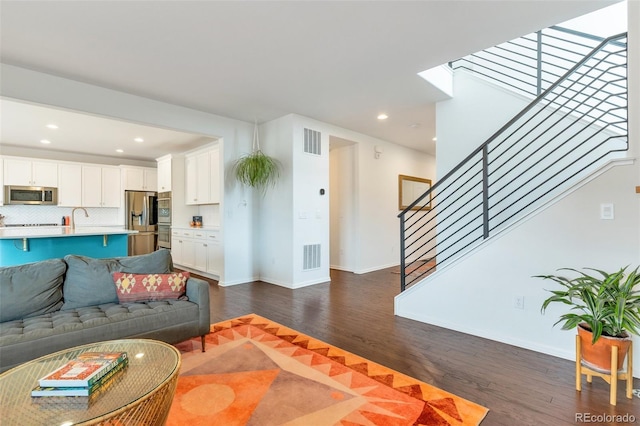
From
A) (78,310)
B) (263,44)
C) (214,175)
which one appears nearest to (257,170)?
(214,175)

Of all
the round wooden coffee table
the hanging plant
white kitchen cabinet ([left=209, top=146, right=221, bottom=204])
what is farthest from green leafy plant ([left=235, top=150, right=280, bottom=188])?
the round wooden coffee table

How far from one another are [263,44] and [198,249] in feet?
13.1

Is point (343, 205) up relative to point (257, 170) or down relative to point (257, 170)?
down

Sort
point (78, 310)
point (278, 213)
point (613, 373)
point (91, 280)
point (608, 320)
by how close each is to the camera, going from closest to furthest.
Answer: point (613, 373) → point (608, 320) → point (78, 310) → point (91, 280) → point (278, 213)

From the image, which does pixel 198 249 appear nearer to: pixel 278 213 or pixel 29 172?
pixel 278 213

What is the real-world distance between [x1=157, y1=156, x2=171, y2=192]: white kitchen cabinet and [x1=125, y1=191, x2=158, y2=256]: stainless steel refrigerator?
0.71 metres

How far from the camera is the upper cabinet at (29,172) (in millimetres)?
6145

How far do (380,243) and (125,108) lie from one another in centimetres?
483

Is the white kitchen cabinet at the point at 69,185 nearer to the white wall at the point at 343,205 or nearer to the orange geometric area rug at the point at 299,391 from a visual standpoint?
the white wall at the point at 343,205

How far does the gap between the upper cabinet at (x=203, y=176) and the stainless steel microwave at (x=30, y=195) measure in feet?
9.38

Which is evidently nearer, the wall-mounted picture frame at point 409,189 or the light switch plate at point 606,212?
the light switch plate at point 606,212

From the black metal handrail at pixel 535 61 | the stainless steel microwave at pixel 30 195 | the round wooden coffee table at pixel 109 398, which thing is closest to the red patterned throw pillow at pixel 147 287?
the round wooden coffee table at pixel 109 398

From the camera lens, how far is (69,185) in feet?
22.3

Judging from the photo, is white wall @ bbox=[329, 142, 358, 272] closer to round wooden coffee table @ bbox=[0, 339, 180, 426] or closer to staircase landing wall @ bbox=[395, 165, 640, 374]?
staircase landing wall @ bbox=[395, 165, 640, 374]
